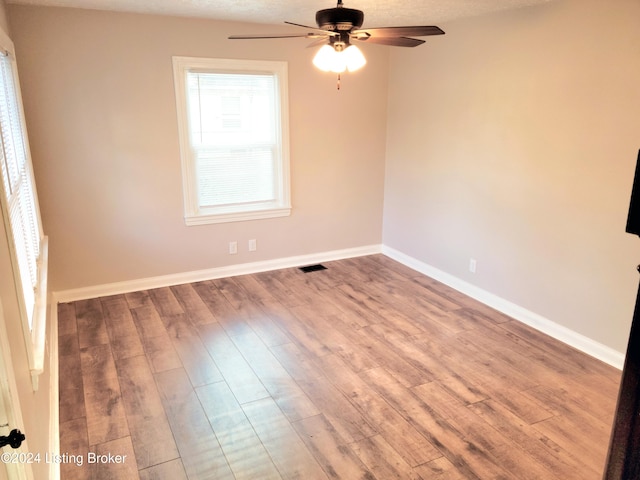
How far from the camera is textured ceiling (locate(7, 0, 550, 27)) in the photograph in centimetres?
321

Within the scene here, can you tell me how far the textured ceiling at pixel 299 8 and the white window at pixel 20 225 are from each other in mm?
939

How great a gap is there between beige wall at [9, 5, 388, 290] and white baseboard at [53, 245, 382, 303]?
0.06 metres

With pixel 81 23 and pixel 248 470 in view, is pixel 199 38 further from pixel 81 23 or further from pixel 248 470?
pixel 248 470

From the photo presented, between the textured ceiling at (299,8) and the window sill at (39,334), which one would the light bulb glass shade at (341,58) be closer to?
the textured ceiling at (299,8)

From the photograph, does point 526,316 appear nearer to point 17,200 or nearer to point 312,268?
point 312,268

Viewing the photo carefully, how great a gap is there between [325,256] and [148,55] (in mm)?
2667

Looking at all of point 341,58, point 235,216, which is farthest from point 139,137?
point 341,58

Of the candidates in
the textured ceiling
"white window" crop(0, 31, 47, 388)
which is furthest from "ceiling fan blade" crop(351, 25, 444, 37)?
"white window" crop(0, 31, 47, 388)

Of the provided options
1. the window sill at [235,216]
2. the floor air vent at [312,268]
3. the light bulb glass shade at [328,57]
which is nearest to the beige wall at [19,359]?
the light bulb glass shade at [328,57]

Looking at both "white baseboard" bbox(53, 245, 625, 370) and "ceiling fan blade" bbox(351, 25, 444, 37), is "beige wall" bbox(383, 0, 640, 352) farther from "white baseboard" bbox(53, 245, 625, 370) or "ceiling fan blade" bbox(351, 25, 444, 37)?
"ceiling fan blade" bbox(351, 25, 444, 37)

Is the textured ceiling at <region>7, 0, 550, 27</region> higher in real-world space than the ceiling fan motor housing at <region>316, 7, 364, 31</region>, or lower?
higher

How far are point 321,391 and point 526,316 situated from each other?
1929 millimetres

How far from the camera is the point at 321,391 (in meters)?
2.78

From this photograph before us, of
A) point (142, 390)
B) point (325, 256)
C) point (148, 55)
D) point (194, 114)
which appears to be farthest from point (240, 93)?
point (142, 390)
